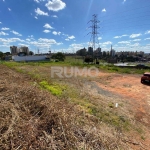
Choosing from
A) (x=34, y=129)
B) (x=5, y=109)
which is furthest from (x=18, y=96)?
(x=34, y=129)

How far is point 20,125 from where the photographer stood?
1.72m

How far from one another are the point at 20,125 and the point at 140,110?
413 cm

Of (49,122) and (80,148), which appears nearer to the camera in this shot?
(80,148)

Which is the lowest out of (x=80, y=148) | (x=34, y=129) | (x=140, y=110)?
(x=140, y=110)

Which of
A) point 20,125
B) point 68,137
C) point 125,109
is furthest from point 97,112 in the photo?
point 20,125

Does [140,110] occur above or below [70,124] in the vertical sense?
below

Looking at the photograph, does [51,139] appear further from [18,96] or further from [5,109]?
[18,96]

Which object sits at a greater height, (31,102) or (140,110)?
(31,102)

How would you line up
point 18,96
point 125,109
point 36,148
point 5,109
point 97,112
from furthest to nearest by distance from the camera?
point 125,109
point 97,112
point 18,96
point 5,109
point 36,148

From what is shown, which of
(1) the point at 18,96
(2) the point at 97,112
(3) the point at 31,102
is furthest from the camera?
(2) the point at 97,112

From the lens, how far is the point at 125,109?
4266 millimetres

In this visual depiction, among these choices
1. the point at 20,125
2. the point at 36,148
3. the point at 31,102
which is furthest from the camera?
the point at 31,102

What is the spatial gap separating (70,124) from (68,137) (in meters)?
0.31

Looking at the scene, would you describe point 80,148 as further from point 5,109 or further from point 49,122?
point 5,109
